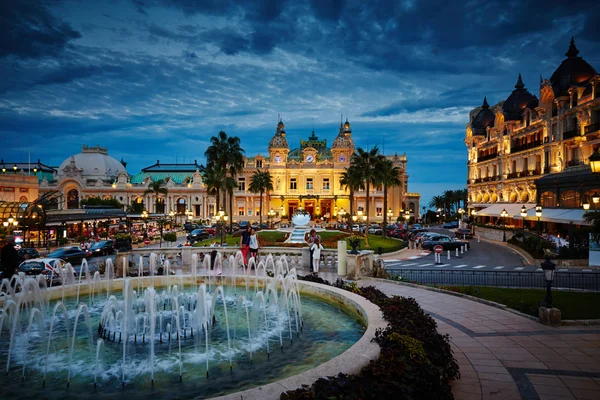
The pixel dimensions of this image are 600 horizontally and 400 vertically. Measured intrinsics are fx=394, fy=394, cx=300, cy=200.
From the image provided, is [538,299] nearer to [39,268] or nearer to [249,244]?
[249,244]

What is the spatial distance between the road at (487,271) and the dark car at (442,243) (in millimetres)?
876

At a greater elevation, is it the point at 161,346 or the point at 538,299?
the point at 538,299

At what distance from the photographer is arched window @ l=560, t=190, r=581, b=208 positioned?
3888 centimetres

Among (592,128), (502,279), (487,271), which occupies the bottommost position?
(502,279)

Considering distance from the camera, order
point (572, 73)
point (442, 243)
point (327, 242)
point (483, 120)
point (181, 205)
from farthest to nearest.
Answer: point (181, 205), point (483, 120), point (572, 73), point (442, 243), point (327, 242)

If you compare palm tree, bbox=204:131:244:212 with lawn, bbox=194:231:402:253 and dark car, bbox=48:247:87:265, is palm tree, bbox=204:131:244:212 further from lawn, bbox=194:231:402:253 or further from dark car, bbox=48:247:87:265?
dark car, bbox=48:247:87:265

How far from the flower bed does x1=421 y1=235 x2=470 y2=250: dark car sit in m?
29.7

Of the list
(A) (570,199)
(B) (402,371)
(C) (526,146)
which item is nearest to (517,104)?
(C) (526,146)

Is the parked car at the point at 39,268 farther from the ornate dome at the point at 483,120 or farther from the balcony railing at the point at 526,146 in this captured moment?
the ornate dome at the point at 483,120

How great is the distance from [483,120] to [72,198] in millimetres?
97681

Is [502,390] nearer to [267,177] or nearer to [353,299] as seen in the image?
[353,299]

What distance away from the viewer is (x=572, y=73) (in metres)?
46.8

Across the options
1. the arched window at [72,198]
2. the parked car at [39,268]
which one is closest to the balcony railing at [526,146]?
the parked car at [39,268]

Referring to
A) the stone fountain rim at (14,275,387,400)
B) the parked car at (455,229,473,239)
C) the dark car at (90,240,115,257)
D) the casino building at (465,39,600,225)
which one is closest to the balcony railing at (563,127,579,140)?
the casino building at (465,39,600,225)
